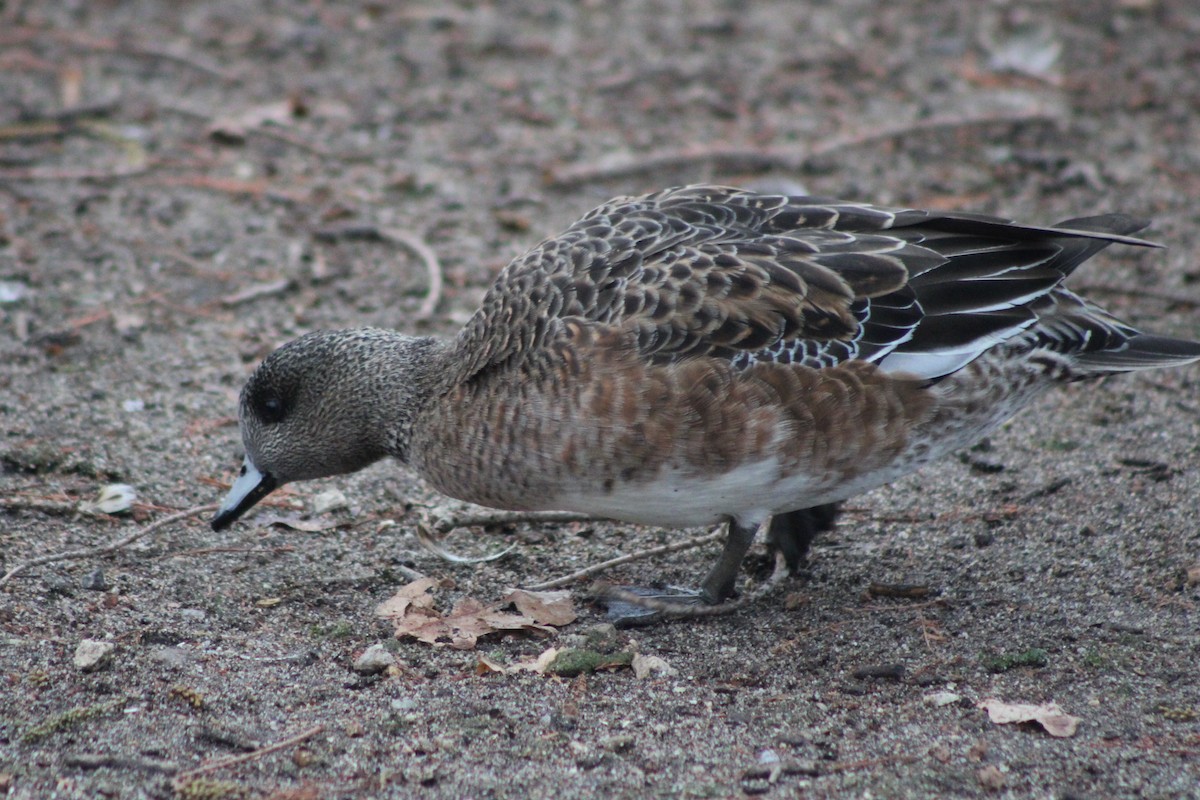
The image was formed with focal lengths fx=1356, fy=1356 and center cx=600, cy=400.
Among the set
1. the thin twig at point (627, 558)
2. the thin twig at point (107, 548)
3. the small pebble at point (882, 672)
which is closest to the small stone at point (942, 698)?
the small pebble at point (882, 672)

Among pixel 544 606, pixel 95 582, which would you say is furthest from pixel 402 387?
pixel 95 582

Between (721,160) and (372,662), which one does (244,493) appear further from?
(721,160)

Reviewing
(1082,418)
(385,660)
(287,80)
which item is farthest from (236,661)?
(287,80)

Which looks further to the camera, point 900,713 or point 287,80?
point 287,80

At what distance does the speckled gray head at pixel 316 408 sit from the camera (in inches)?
175

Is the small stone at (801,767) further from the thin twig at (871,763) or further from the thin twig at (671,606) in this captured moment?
the thin twig at (671,606)

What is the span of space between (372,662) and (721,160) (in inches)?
173

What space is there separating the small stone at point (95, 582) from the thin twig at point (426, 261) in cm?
221

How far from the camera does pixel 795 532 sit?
14.8ft

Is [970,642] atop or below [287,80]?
below

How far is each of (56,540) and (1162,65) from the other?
7.09 m

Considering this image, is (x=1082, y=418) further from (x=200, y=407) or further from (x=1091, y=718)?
(x=200, y=407)

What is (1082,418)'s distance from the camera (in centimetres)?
535

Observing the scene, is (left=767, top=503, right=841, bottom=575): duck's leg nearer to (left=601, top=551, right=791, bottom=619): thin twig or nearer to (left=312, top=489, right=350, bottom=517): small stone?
(left=601, top=551, right=791, bottom=619): thin twig
